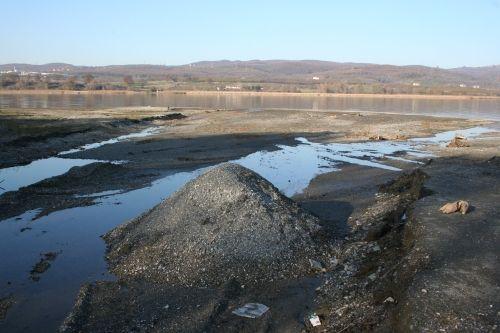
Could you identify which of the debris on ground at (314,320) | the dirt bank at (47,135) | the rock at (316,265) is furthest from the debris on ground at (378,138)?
the debris on ground at (314,320)

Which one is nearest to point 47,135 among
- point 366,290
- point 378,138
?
point 378,138

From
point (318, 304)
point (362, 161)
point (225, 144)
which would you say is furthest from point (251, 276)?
point (225, 144)

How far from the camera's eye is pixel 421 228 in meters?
13.2

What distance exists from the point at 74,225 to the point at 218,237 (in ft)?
21.5

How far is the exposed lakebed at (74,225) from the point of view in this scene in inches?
436

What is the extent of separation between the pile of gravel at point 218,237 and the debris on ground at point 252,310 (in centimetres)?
120

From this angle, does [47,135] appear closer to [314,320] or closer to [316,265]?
[316,265]

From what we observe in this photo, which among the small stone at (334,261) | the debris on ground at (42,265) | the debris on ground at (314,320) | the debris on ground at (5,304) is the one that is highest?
the small stone at (334,261)

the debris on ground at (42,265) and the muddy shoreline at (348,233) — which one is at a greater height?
the muddy shoreline at (348,233)

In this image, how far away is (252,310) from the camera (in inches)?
403

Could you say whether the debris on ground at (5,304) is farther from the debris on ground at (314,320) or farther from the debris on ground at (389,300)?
the debris on ground at (389,300)

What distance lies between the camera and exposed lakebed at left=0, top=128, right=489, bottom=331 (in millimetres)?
11086

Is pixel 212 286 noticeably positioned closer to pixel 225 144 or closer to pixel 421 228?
pixel 421 228

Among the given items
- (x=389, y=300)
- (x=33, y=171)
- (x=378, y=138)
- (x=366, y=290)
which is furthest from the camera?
(x=378, y=138)
